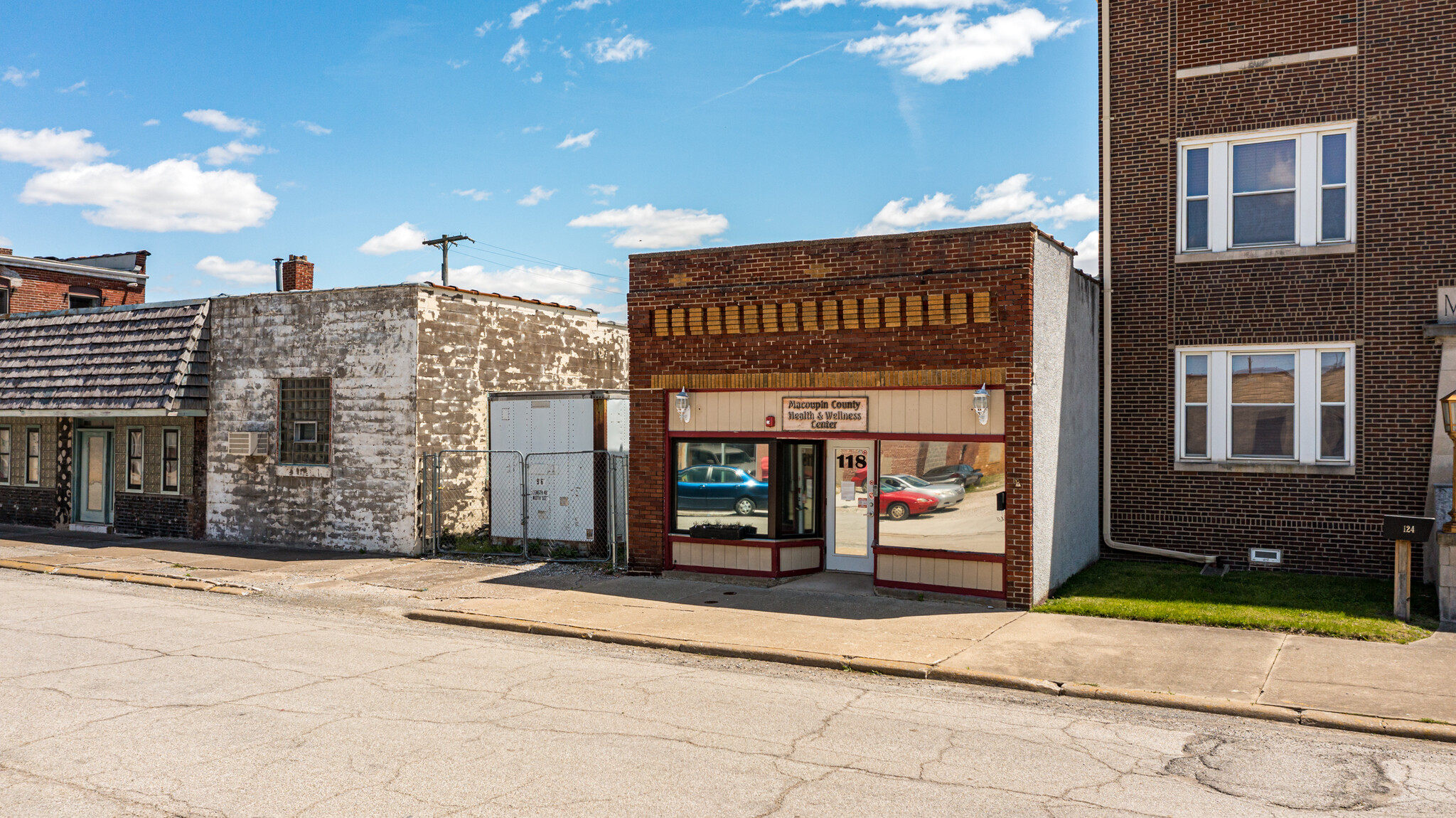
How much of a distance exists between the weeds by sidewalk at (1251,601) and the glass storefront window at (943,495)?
1286 mm

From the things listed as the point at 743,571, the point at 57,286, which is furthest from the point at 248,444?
the point at 57,286

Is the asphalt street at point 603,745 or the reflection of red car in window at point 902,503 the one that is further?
the reflection of red car in window at point 902,503

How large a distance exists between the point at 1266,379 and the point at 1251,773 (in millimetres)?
9661

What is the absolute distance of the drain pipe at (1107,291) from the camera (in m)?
16.0

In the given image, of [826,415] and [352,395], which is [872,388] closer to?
[826,415]

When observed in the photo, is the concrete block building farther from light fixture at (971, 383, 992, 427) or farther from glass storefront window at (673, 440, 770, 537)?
light fixture at (971, 383, 992, 427)

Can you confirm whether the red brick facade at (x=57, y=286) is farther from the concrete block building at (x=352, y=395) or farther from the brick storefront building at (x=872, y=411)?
the brick storefront building at (x=872, y=411)

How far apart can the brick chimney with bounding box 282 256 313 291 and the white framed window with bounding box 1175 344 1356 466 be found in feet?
58.5

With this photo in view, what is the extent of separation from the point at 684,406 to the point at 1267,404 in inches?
343

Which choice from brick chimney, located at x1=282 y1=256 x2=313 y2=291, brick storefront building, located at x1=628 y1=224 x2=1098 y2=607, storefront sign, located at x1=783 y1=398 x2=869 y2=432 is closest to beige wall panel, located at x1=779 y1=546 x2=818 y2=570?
brick storefront building, located at x1=628 y1=224 x2=1098 y2=607

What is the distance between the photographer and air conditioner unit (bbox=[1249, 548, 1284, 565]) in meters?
14.8

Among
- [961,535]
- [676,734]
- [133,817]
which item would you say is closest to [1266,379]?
[961,535]

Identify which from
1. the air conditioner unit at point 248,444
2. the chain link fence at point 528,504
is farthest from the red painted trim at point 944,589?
the air conditioner unit at point 248,444

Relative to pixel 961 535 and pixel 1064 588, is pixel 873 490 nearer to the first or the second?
pixel 961 535
